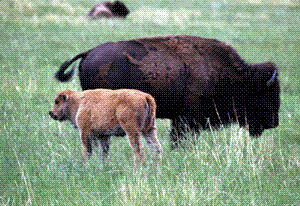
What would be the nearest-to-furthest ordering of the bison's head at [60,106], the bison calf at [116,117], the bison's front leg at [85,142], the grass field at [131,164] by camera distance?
the grass field at [131,164] → the bison calf at [116,117] → the bison's front leg at [85,142] → the bison's head at [60,106]

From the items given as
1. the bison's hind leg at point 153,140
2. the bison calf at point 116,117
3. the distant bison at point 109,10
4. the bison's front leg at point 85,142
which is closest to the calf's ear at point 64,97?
the bison calf at point 116,117

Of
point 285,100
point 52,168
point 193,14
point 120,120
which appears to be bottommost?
point 193,14

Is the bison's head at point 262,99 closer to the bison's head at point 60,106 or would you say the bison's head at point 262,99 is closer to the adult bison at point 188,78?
the adult bison at point 188,78

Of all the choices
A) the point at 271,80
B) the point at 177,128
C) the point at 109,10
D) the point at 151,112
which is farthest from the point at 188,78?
the point at 109,10

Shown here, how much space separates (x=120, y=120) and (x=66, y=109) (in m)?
0.82

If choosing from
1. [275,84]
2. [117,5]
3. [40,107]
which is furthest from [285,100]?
[117,5]

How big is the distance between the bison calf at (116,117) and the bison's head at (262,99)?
185 cm

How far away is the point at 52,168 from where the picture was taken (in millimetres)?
4184

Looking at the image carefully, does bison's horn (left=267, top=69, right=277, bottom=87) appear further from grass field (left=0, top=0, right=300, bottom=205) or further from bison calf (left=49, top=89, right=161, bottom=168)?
bison calf (left=49, top=89, right=161, bottom=168)

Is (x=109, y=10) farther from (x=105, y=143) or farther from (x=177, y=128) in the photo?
(x=105, y=143)

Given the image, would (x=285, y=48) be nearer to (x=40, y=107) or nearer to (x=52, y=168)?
(x=40, y=107)

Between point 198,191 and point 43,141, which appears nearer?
point 198,191

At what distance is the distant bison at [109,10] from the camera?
18688 mm

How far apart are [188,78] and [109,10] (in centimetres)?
1504
